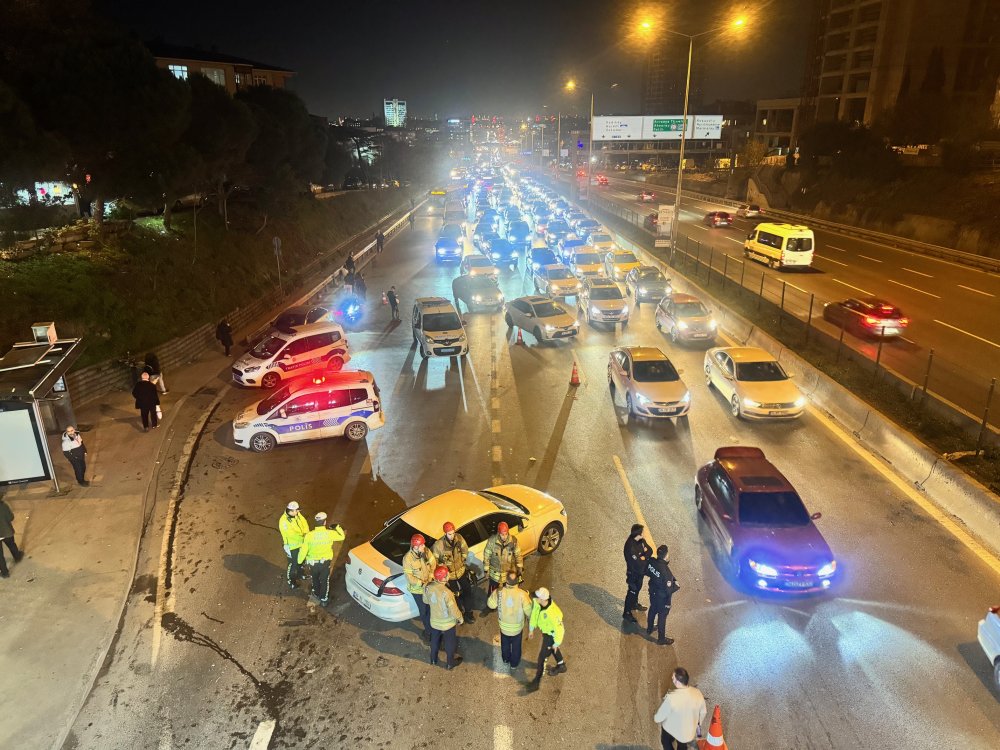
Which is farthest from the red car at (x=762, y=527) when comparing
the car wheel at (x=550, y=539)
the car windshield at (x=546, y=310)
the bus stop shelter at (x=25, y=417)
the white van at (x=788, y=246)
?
the white van at (x=788, y=246)

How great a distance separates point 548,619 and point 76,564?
7.95 metres

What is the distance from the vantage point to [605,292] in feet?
80.0

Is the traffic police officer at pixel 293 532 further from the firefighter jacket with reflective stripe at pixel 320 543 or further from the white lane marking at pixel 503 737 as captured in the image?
the white lane marking at pixel 503 737

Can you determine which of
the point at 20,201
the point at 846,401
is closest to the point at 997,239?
the point at 846,401

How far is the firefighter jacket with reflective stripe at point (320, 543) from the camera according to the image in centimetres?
896

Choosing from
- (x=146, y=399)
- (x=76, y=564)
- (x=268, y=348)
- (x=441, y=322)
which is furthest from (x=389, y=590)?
(x=441, y=322)

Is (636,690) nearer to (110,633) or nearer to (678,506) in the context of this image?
(678,506)

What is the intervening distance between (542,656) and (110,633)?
5917 millimetres

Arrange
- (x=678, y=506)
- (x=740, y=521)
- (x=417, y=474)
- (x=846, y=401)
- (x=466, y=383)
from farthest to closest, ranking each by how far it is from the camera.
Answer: (x=466, y=383), (x=846, y=401), (x=417, y=474), (x=678, y=506), (x=740, y=521)

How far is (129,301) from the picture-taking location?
2156 cm

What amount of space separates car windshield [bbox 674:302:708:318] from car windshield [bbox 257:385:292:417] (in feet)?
44.0

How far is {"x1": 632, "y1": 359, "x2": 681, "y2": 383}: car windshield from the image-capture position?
15539 mm

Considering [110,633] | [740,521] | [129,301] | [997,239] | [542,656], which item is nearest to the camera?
[542,656]

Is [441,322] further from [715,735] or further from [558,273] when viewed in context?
[715,735]
